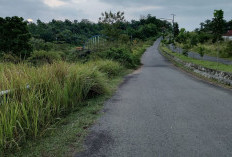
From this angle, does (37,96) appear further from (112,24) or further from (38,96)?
(112,24)

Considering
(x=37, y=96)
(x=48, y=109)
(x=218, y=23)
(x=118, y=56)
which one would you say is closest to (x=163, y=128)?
(x=48, y=109)

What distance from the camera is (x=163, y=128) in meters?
4.02

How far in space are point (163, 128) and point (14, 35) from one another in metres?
28.6

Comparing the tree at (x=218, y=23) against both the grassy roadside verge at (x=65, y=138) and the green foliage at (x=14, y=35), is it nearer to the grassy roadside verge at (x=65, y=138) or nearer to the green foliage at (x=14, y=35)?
the grassy roadside verge at (x=65, y=138)

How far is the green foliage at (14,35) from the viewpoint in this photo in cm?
2547

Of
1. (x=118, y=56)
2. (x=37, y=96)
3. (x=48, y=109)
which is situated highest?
(x=118, y=56)

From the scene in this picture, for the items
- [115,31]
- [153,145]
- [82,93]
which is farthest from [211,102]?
[115,31]

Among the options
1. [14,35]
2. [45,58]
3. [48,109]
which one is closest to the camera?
[48,109]

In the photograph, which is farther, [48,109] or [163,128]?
[48,109]

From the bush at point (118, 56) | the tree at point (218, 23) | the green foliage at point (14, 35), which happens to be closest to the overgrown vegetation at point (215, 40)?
the tree at point (218, 23)

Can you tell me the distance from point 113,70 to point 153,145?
8.91 m

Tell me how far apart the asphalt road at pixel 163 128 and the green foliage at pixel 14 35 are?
23.5m

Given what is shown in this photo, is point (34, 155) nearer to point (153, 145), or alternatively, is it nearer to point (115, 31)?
point (153, 145)

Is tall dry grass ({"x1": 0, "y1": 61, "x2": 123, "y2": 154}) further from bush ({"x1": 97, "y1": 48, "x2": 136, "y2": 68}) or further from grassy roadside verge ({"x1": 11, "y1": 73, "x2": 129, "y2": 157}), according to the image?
bush ({"x1": 97, "y1": 48, "x2": 136, "y2": 68})
